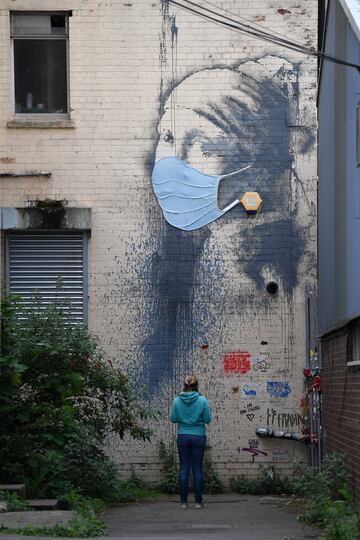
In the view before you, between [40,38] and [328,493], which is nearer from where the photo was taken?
[328,493]

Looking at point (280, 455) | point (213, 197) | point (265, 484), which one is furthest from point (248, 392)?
point (213, 197)

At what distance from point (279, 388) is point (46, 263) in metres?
4.08

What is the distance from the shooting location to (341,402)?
1391cm

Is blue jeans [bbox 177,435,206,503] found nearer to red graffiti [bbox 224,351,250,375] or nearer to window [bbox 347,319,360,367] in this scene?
red graffiti [bbox 224,351,250,375]

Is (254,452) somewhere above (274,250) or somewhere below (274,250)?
below

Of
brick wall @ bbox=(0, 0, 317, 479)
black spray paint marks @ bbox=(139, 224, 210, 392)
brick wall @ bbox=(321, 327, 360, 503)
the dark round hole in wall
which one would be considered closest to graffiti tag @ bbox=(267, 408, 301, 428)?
brick wall @ bbox=(0, 0, 317, 479)

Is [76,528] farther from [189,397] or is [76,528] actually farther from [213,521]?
[189,397]

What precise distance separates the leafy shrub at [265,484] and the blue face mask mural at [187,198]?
12.7 feet

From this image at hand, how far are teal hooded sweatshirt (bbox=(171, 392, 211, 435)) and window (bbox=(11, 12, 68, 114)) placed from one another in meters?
5.30

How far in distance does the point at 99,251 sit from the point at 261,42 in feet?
Answer: 13.5

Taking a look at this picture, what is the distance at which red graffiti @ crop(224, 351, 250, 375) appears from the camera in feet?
56.5

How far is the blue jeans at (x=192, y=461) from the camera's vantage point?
1497 cm

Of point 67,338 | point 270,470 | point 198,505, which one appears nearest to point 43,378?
point 67,338

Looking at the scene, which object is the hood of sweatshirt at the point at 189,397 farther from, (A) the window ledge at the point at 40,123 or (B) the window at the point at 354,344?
(A) the window ledge at the point at 40,123
